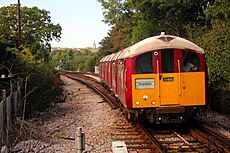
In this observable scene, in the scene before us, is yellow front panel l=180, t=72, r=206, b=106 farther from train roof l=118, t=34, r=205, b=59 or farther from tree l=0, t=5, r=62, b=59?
tree l=0, t=5, r=62, b=59

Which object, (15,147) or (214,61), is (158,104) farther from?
(214,61)

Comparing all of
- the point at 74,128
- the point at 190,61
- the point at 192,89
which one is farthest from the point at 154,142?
the point at 74,128

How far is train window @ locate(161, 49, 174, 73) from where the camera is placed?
10984mm

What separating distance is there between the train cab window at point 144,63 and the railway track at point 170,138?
1736 millimetres

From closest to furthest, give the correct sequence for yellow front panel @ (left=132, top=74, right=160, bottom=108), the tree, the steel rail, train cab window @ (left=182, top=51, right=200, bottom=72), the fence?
the steel rail
the fence
yellow front panel @ (left=132, top=74, right=160, bottom=108)
train cab window @ (left=182, top=51, right=200, bottom=72)
the tree

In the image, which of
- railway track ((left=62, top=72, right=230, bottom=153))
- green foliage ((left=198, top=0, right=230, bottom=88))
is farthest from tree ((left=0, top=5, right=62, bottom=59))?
railway track ((left=62, top=72, right=230, bottom=153))

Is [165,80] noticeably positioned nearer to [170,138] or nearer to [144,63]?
[144,63]

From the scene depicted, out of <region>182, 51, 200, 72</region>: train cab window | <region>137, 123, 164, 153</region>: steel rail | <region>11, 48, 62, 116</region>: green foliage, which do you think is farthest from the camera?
<region>11, 48, 62, 116</region>: green foliage

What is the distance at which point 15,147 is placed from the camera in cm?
948

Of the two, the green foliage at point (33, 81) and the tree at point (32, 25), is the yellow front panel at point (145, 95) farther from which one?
the tree at point (32, 25)

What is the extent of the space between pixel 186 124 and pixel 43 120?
541 cm

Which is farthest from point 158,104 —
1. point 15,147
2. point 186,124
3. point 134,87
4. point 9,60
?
point 9,60

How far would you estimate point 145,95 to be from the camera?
1086cm

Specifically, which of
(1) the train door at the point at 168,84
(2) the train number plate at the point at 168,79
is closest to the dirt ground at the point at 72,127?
(1) the train door at the point at 168,84
